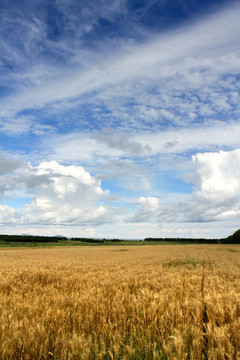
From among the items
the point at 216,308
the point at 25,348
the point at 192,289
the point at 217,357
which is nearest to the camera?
the point at 217,357

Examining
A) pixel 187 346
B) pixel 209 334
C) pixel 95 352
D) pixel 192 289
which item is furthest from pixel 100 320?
pixel 192 289

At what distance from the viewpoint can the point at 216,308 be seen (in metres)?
4.17

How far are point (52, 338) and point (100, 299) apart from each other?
208 cm

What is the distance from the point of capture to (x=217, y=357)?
2.61 meters

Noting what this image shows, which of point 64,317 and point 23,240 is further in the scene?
point 23,240

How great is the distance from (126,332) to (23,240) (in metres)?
118

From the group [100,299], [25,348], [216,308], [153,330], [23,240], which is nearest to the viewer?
[25,348]

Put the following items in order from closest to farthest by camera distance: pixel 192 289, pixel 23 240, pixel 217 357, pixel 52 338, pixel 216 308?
pixel 217 357, pixel 52 338, pixel 216 308, pixel 192 289, pixel 23 240

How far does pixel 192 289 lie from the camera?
639 centimetres

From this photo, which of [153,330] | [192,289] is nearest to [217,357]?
[153,330]

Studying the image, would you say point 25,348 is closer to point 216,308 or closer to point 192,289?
point 216,308

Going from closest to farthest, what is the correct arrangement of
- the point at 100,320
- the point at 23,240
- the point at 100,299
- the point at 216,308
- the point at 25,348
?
the point at 25,348 → the point at 100,320 → the point at 216,308 → the point at 100,299 → the point at 23,240

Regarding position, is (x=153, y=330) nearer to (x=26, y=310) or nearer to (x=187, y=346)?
(x=187, y=346)

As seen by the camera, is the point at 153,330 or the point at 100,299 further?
the point at 100,299
